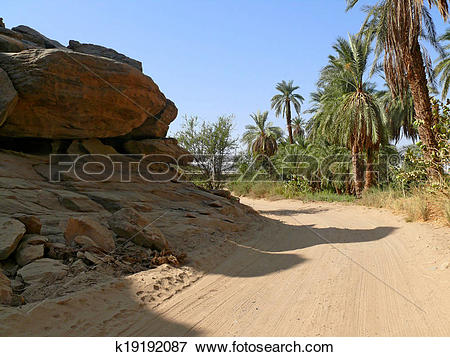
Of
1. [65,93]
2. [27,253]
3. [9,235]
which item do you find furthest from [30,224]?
[65,93]

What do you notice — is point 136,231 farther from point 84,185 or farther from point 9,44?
point 9,44

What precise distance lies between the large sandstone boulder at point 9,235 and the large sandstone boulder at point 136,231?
1.62 metres

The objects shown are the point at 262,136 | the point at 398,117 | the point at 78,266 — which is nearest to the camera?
the point at 78,266

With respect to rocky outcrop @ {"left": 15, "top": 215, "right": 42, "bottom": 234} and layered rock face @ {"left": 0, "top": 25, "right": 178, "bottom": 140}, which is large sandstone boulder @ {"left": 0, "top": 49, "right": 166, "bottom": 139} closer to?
layered rock face @ {"left": 0, "top": 25, "right": 178, "bottom": 140}

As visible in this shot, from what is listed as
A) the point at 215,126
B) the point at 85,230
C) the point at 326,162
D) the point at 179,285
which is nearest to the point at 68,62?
the point at 85,230

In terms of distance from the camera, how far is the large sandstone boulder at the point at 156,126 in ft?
36.6

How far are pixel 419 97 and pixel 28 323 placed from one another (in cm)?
1375

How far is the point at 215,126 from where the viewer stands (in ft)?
64.4

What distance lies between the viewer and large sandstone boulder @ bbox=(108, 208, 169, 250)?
5.82 m

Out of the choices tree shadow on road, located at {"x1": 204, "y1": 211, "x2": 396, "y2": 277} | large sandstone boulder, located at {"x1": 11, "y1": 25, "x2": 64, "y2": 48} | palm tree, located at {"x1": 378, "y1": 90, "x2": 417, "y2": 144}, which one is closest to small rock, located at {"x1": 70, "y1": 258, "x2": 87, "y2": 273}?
tree shadow on road, located at {"x1": 204, "y1": 211, "x2": 396, "y2": 277}

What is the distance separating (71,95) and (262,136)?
30.4m

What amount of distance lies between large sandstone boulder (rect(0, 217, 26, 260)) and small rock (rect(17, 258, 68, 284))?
38 cm

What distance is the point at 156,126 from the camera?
11.3 metres

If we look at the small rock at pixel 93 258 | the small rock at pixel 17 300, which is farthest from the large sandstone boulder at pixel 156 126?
the small rock at pixel 17 300
